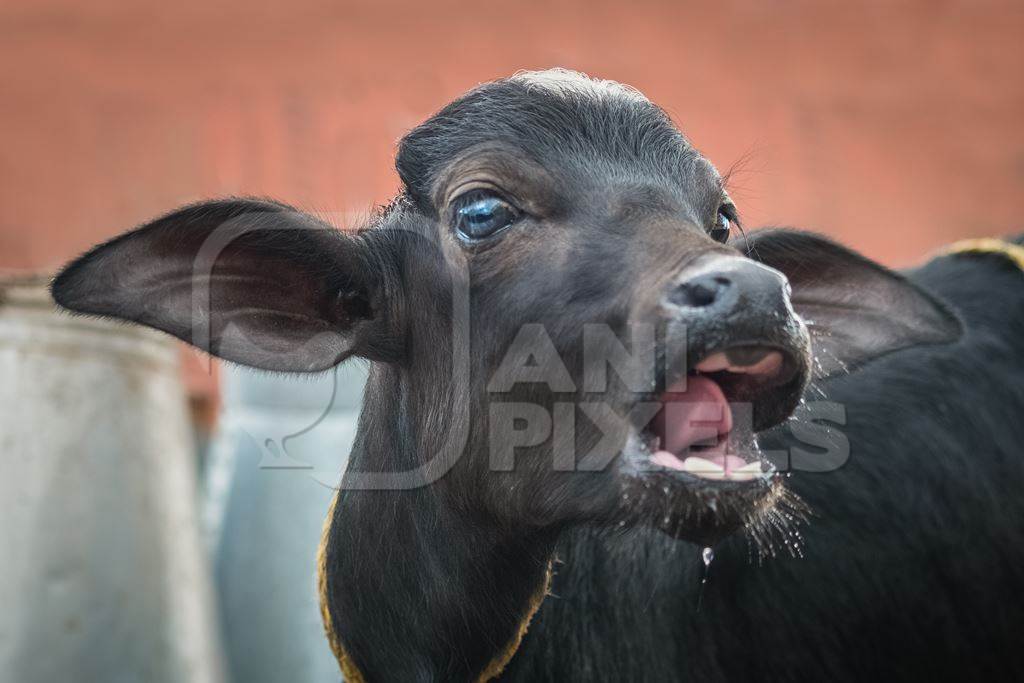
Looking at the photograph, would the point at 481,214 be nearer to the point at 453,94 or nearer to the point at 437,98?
the point at 437,98

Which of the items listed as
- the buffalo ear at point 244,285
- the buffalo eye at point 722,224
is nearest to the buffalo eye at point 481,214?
the buffalo ear at point 244,285

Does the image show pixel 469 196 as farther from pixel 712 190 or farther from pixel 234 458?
pixel 234 458

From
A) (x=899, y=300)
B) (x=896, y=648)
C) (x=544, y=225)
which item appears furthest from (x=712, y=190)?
(x=896, y=648)

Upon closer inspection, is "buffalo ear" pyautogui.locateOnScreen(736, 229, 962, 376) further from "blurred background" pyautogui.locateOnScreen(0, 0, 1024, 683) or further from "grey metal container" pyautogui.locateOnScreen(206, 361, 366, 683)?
"blurred background" pyautogui.locateOnScreen(0, 0, 1024, 683)

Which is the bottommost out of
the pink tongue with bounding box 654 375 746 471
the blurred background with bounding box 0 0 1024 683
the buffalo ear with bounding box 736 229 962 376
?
the pink tongue with bounding box 654 375 746 471

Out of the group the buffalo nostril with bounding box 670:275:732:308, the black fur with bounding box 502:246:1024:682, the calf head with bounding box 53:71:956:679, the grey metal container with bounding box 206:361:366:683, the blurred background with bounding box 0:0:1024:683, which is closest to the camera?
the buffalo nostril with bounding box 670:275:732:308

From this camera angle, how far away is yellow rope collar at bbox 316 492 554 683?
267 centimetres

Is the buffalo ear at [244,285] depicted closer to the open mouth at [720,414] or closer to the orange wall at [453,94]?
the open mouth at [720,414]

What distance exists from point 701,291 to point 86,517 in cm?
302

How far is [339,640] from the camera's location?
9.18 feet

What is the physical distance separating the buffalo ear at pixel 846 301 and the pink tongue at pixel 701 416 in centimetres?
87

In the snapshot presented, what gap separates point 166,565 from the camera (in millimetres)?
4434

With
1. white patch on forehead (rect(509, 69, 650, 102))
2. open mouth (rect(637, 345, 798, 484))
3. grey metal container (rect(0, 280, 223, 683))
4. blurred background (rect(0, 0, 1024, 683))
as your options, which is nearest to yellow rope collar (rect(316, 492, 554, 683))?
open mouth (rect(637, 345, 798, 484))

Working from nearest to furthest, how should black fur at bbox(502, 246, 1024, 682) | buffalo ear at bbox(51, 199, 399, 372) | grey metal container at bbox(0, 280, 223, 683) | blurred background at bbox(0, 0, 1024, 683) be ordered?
buffalo ear at bbox(51, 199, 399, 372) < black fur at bbox(502, 246, 1024, 682) < grey metal container at bbox(0, 280, 223, 683) < blurred background at bbox(0, 0, 1024, 683)
